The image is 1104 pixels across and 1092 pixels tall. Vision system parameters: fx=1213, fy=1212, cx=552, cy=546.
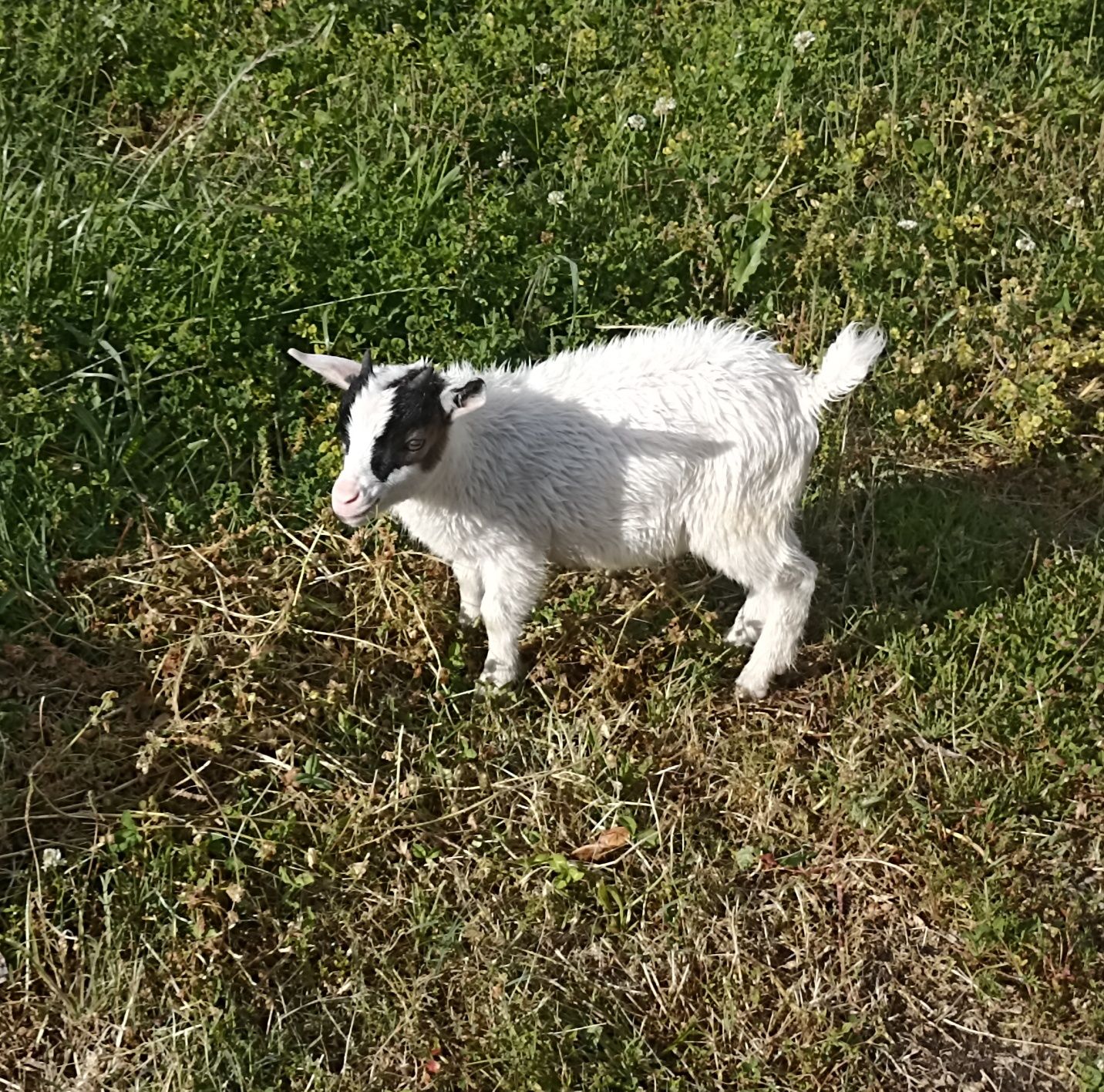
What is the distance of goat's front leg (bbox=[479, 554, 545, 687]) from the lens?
4.02 meters

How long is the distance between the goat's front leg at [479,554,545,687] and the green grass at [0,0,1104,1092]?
0.15 metres

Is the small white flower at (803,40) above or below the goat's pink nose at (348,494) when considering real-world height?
above

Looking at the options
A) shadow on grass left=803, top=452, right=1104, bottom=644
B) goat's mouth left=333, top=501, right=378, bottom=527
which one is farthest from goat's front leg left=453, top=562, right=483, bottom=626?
shadow on grass left=803, top=452, right=1104, bottom=644

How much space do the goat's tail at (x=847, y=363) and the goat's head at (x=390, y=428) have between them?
110 centimetres

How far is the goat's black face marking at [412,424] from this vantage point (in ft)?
11.3

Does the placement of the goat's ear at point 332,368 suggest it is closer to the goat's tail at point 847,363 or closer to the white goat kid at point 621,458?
the white goat kid at point 621,458

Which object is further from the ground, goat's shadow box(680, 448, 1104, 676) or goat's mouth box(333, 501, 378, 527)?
goat's mouth box(333, 501, 378, 527)

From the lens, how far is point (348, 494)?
11.2 ft

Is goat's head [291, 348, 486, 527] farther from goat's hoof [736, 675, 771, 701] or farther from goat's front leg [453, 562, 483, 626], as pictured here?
goat's hoof [736, 675, 771, 701]

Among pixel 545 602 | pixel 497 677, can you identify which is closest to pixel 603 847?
pixel 497 677

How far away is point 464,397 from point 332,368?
17.3 inches

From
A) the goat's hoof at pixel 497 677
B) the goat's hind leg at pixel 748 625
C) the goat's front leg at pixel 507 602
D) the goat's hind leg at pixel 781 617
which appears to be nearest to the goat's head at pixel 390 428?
the goat's front leg at pixel 507 602

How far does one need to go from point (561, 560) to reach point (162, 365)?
1681 millimetres

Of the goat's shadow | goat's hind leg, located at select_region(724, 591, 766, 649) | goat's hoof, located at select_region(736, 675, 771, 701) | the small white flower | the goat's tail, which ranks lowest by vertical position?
goat's hoof, located at select_region(736, 675, 771, 701)
